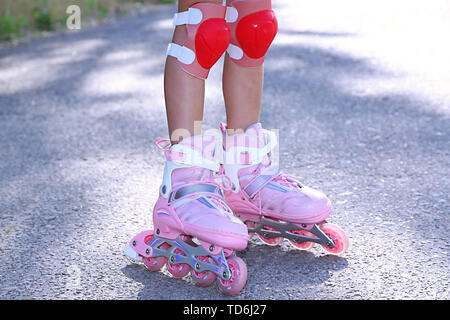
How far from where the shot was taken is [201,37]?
146 centimetres

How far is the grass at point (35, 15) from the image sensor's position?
4797 millimetres

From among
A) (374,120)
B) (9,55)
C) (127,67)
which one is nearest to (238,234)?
(374,120)

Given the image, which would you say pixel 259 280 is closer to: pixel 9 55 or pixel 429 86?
pixel 429 86

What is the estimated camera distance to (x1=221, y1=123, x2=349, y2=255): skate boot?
1.54 metres

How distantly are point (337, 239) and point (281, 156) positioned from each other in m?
0.82

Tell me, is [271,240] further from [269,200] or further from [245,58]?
[245,58]

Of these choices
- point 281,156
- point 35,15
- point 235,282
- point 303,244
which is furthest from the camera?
point 35,15

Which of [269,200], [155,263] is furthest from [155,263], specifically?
[269,200]

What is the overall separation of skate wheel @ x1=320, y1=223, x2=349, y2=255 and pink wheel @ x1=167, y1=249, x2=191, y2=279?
376 millimetres

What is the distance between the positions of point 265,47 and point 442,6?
3978mm

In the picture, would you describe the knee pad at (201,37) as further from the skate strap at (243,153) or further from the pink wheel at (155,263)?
the pink wheel at (155,263)

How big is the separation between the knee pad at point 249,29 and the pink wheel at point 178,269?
1.85ft

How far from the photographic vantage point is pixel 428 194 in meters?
1.92

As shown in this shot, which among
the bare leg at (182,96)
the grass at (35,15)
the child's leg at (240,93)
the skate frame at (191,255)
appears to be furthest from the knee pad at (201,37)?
the grass at (35,15)
